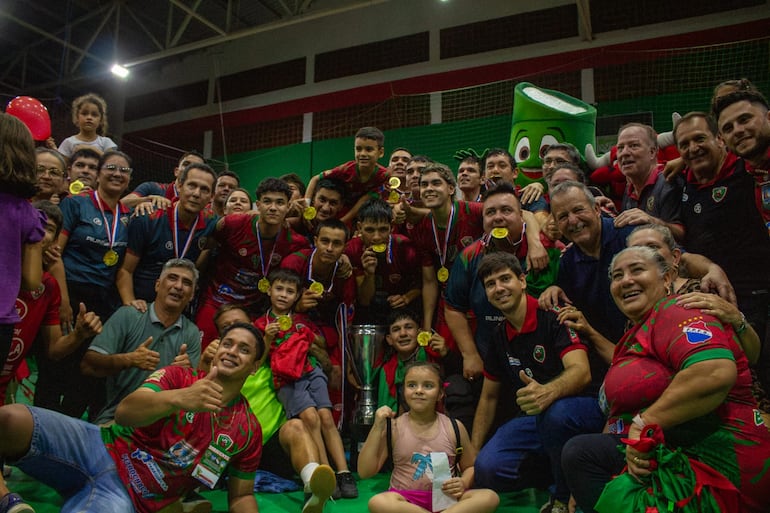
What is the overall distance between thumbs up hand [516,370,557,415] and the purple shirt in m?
2.37

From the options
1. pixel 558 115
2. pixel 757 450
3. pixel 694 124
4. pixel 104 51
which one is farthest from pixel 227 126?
pixel 757 450

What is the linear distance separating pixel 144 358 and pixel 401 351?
5.80ft

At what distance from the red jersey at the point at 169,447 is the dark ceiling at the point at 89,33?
10.5 metres

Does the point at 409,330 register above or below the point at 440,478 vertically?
above

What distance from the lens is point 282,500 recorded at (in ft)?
11.1

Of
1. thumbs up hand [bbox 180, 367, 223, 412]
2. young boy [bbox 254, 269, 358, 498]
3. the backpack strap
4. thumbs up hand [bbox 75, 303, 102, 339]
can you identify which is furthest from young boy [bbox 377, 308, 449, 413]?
thumbs up hand [bbox 75, 303, 102, 339]

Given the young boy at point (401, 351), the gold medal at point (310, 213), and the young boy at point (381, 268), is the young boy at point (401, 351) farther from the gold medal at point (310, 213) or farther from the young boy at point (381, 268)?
the gold medal at point (310, 213)

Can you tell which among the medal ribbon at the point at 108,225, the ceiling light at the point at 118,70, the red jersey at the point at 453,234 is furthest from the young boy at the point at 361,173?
the ceiling light at the point at 118,70

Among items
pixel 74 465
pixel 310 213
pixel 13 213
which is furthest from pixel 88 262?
pixel 74 465

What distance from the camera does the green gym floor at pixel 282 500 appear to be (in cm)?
317

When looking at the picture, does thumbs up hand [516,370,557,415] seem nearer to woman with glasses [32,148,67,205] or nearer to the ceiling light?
woman with glasses [32,148,67,205]

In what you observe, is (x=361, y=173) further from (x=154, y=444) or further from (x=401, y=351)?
(x=154, y=444)

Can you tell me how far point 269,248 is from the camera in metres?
4.58

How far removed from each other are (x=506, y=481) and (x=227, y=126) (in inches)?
509
